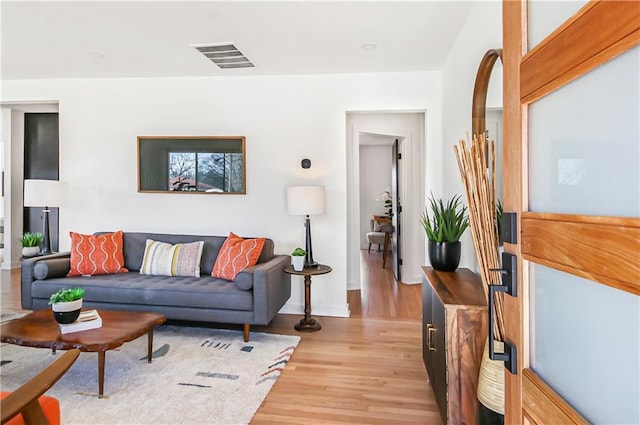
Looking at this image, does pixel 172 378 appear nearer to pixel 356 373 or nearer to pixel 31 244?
pixel 356 373

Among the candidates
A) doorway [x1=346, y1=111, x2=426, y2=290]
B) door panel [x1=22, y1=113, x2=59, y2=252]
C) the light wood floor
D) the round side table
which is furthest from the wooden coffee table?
door panel [x1=22, y1=113, x2=59, y2=252]

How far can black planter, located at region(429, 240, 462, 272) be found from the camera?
90.9 inches

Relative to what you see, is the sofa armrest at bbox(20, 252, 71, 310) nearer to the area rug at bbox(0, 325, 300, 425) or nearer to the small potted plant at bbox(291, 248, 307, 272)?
the area rug at bbox(0, 325, 300, 425)

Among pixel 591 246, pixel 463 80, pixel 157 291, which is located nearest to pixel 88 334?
pixel 157 291

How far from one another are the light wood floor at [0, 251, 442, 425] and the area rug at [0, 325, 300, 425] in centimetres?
15

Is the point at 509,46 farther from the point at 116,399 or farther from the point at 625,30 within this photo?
the point at 116,399

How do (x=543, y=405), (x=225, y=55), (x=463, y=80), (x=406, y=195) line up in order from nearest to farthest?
1. (x=543, y=405)
2. (x=463, y=80)
3. (x=225, y=55)
4. (x=406, y=195)

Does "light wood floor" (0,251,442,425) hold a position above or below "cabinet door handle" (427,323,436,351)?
below

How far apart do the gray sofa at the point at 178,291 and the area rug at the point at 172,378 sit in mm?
256

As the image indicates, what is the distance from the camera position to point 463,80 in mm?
2951

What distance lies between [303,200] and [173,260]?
142 centimetres

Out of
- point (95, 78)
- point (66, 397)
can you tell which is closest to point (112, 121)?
point (95, 78)

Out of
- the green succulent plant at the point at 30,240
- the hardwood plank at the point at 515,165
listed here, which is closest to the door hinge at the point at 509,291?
the hardwood plank at the point at 515,165

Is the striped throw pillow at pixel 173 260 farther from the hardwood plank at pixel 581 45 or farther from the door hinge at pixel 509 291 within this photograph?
the hardwood plank at pixel 581 45
